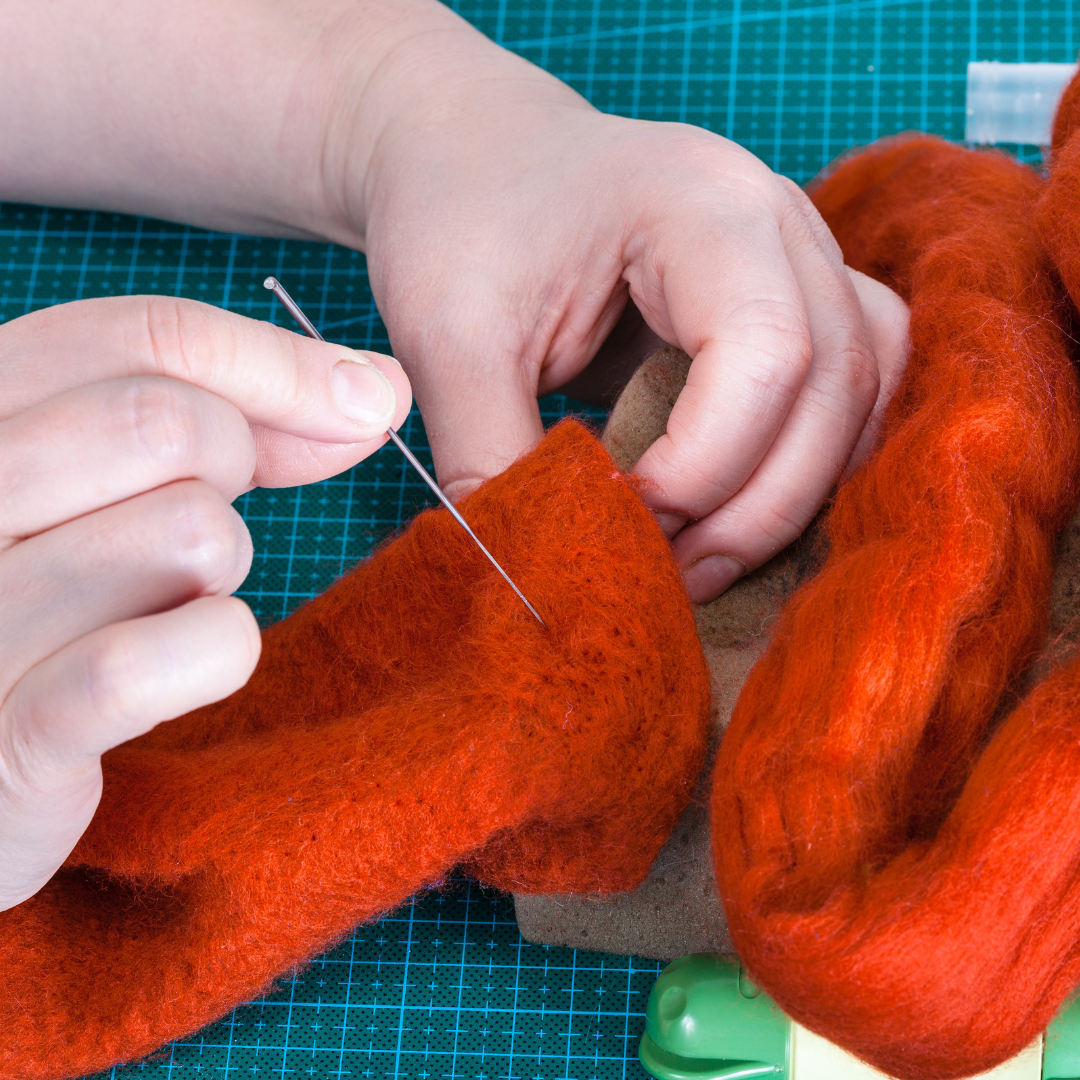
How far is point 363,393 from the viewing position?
0.72 m

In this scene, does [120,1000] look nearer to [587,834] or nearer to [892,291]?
[587,834]

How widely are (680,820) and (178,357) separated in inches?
19.0

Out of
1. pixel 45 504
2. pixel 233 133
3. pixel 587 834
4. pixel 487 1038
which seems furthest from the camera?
pixel 233 133

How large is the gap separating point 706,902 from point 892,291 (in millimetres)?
535

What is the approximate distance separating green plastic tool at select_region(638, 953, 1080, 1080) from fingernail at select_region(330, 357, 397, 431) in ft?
1.56

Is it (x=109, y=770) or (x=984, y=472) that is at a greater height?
(x=984, y=472)

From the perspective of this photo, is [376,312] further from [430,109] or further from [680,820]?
[680,820]

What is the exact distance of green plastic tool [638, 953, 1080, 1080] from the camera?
77 cm

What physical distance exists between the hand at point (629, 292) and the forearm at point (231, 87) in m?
0.06

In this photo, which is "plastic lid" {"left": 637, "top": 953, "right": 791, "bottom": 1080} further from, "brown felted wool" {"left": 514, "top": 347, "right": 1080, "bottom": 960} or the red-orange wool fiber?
the red-orange wool fiber

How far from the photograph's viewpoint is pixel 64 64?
1.21 meters

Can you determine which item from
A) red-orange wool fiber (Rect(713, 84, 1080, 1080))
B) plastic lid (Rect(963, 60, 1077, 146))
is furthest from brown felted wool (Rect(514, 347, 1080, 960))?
plastic lid (Rect(963, 60, 1077, 146))

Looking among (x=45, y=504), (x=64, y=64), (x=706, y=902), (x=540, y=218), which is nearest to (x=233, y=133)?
(x=64, y=64)

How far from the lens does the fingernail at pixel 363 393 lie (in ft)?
2.35
